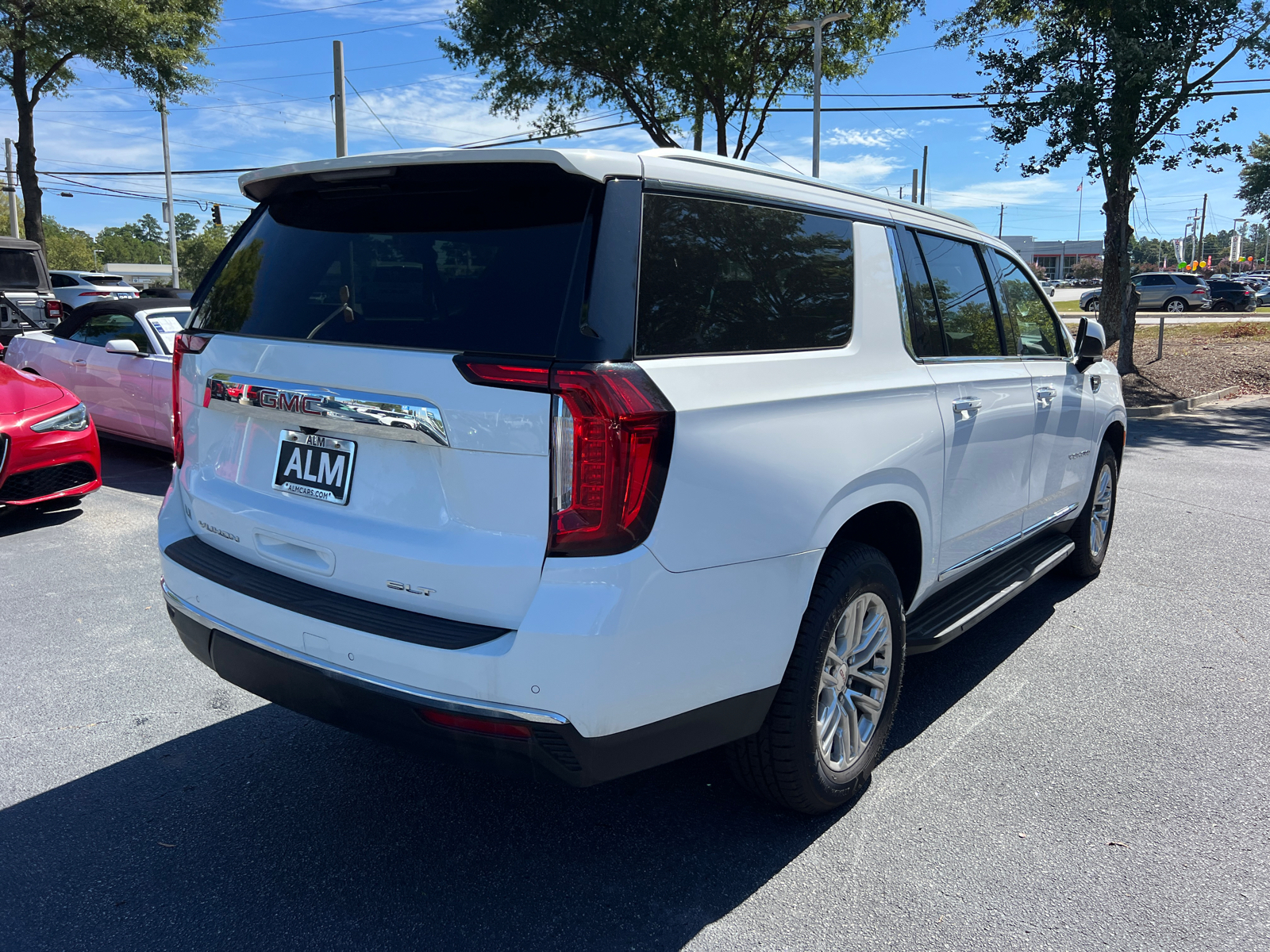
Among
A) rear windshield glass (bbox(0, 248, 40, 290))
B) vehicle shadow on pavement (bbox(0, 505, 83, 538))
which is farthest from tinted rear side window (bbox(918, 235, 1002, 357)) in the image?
rear windshield glass (bbox(0, 248, 40, 290))

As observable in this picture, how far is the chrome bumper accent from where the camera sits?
2.19 metres

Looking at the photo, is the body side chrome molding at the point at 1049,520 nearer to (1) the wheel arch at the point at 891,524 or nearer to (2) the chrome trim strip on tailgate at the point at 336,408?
(1) the wheel arch at the point at 891,524

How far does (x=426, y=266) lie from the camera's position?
8.16 feet

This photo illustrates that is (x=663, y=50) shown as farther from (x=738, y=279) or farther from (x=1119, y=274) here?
(x=738, y=279)

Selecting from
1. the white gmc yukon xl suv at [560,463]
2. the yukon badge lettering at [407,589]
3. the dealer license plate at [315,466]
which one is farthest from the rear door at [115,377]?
the yukon badge lettering at [407,589]

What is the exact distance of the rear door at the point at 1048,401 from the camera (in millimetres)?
4344

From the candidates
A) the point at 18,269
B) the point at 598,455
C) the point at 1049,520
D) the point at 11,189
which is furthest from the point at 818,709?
the point at 11,189

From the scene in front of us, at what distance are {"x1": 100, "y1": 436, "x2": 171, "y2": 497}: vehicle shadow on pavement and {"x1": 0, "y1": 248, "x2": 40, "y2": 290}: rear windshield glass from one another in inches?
352

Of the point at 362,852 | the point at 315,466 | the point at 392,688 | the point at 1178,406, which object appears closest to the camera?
the point at 392,688


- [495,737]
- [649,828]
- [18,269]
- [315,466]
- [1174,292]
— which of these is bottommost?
[649,828]

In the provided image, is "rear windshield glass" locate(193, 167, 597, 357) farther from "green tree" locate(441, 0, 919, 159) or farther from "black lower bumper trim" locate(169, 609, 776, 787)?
"green tree" locate(441, 0, 919, 159)

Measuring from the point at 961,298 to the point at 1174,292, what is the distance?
41498 mm

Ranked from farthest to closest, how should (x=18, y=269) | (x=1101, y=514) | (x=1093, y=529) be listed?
(x=18, y=269), (x=1101, y=514), (x=1093, y=529)

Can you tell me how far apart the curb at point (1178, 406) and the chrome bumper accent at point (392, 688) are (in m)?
12.7
